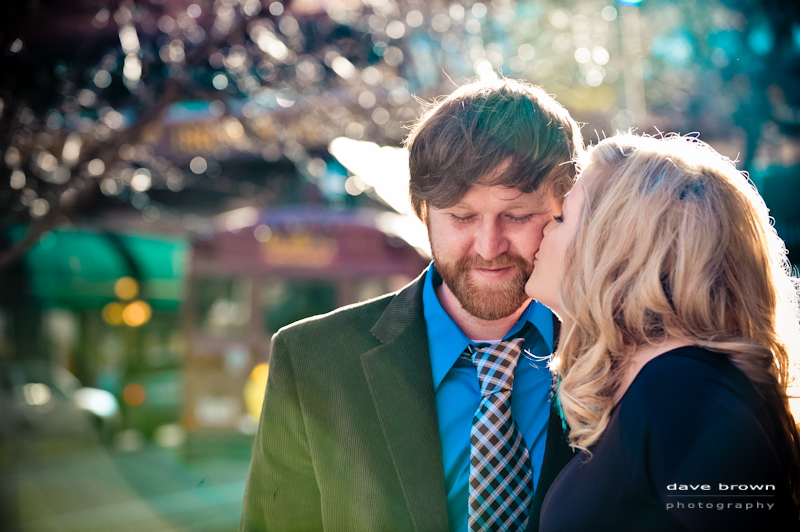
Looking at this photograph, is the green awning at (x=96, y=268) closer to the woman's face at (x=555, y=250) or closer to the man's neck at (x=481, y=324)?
the man's neck at (x=481, y=324)

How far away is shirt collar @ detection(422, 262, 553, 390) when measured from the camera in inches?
83.2

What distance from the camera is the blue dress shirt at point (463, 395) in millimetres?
1956

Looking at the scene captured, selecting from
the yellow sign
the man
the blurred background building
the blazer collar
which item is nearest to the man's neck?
the man

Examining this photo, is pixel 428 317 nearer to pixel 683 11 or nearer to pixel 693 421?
pixel 693 421

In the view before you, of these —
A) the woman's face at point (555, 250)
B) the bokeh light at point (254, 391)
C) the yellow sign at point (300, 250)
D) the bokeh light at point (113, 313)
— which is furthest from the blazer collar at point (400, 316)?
the bokeh light at point (113, 313)

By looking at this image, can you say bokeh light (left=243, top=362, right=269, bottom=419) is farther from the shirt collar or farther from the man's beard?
the man's beard

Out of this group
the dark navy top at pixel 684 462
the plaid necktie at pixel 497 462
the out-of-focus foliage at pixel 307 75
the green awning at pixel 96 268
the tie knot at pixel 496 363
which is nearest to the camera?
the dark navy top at pixel 684 462

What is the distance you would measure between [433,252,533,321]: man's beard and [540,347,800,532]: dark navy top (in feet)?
1.98

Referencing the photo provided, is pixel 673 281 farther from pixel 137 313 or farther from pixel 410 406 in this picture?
pixel 137 313

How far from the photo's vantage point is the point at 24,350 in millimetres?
12938

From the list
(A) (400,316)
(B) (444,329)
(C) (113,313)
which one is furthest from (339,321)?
(C) (113,313)

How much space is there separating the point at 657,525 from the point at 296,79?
5463 millimetres

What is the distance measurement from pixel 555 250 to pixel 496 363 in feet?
1.27

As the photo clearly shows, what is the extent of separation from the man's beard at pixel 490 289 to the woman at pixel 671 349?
0.67 feet
